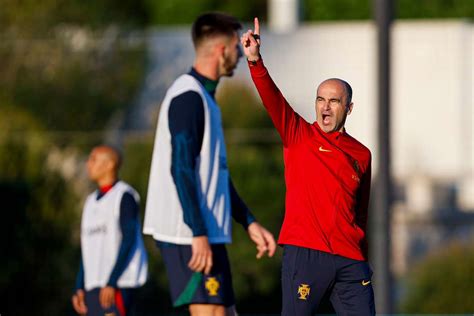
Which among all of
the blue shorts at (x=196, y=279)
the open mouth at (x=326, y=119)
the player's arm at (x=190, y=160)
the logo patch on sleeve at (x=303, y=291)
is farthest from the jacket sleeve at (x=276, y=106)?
the blue shorts at (x=196, y=279)

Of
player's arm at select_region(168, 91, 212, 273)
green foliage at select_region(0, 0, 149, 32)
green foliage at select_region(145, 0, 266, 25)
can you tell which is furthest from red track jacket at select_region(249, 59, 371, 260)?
green foliage at select_region(145, 0, 266, 25)

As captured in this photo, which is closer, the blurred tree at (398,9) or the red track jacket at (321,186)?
the red track jacket at (321,186)

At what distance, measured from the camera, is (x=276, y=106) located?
281 inches

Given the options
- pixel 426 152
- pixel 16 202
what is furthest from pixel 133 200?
pixel 426 152

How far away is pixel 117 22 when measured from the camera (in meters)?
23.3

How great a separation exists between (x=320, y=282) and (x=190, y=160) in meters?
1.19

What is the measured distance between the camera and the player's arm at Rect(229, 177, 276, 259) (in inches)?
326

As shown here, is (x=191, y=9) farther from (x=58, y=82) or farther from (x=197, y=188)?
(x=197, y=188)

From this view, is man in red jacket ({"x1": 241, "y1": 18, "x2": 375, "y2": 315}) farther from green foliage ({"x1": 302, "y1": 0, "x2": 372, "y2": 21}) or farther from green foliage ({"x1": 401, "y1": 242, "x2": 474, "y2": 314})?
green foliage ({"x1": 302, "y1": 0, "x2": 372, "y2": 21})

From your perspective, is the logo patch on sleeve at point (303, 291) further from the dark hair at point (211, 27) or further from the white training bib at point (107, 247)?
the white training bib at point (107, 247)

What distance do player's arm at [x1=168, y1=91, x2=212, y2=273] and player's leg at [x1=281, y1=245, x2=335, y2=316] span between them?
80cm

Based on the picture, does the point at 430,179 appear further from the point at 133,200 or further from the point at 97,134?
the point at 133,200

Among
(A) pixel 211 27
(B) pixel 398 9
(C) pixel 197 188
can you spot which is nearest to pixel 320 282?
(C) pixel 197 188

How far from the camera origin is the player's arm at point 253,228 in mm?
8273
